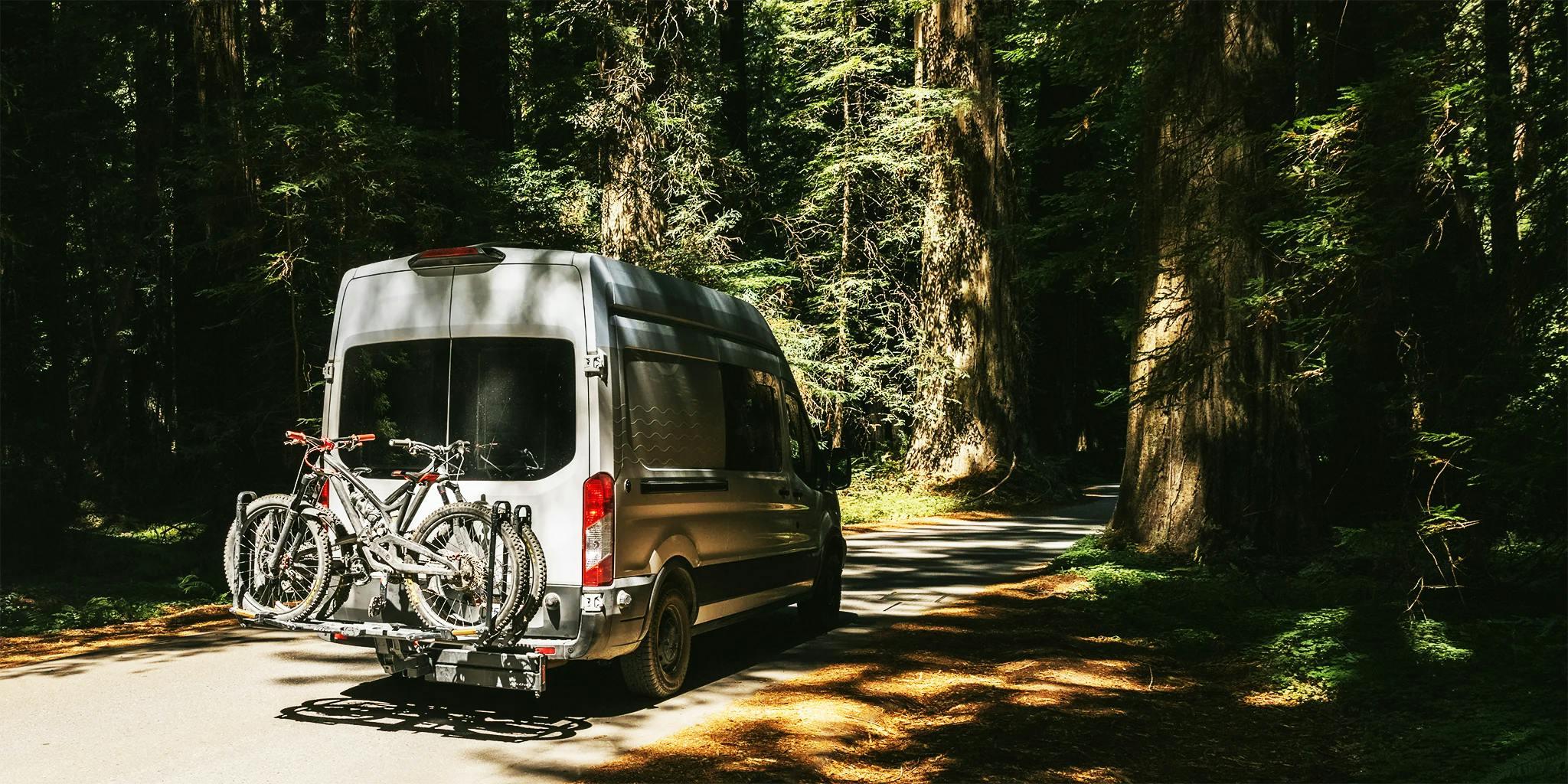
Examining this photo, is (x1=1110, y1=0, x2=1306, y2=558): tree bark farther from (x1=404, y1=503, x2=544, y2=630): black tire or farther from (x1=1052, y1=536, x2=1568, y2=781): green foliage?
(x1=404, y1=503, x2=544, y2=630): black tire

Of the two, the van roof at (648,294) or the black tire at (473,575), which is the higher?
the van roof at (648,294)

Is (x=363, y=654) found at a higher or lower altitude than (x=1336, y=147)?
lower

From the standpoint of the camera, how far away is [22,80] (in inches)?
633

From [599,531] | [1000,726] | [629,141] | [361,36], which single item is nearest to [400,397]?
[599,531]

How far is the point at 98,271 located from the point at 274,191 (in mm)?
7632

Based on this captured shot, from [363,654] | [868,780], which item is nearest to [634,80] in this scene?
[363,654]

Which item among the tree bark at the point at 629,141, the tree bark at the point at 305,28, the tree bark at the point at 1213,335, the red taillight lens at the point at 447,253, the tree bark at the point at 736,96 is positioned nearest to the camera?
the red taillight lens at the point at 447,253

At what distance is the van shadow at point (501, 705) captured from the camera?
697 cm

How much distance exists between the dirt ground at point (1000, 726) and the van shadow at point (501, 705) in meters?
0.78

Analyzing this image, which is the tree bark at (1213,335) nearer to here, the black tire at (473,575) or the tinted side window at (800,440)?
the tinted side window at (800,440)

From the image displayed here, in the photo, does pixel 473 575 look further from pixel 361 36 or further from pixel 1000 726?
pixel 361 36

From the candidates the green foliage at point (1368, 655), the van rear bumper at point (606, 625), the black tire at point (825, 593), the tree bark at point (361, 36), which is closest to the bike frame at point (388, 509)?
the van rear bumper at point (606, 625)

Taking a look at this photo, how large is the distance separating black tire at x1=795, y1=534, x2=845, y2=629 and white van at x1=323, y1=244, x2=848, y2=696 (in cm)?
190

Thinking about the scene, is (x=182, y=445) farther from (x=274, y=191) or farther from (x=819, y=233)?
(x=819, y=233)
